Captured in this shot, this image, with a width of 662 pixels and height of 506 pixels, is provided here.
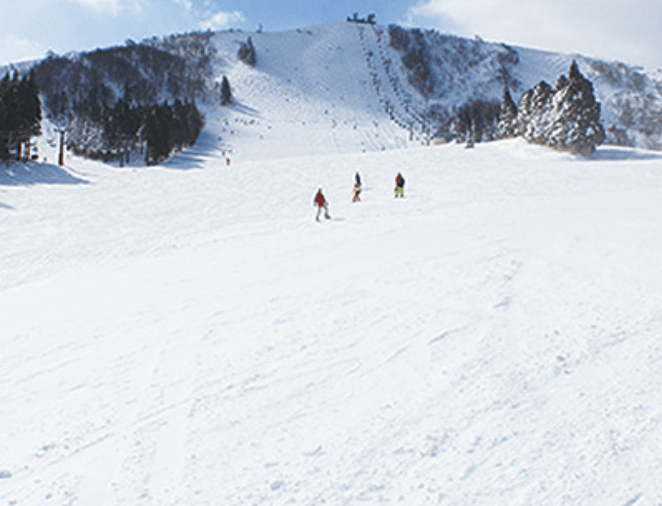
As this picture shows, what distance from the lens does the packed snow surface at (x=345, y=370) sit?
160 inches

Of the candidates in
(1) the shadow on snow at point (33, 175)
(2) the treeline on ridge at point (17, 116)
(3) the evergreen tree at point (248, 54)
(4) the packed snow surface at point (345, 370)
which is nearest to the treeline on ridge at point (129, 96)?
(2) the treeline on ridge at point (17, 116)

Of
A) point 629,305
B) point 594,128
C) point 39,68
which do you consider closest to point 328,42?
point 39,68

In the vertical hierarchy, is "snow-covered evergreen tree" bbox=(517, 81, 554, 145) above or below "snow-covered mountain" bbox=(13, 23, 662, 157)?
below

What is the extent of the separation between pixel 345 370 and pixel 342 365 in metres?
0.15

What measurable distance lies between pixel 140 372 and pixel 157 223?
599 inches

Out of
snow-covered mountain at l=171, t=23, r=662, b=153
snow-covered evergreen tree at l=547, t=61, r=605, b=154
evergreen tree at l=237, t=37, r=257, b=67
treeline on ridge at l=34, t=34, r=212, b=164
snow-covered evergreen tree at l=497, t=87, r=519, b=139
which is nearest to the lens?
snow-covered evergreen tree at l=547, t=61, r=605, b=154

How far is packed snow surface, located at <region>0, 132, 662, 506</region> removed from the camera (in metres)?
4.07

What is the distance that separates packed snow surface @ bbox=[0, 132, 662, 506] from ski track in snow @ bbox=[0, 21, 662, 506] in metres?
0.03

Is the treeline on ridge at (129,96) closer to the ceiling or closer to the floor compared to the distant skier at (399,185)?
closer to the ceiling

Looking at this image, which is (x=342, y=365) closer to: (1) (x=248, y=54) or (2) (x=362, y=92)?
(2) (x=362, y=92)

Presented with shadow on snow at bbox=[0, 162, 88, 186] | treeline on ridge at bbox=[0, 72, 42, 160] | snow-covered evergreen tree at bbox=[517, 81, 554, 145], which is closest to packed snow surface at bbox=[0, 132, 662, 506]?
shadow on snow at bbox=[0, 162, 88, 186]

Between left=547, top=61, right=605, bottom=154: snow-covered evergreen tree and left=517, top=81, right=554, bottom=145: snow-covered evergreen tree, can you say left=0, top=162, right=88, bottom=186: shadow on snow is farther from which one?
left=547, top=61, right=605, bottom=154: snow-covered evergreen tree

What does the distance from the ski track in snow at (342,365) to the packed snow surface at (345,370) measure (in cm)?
3

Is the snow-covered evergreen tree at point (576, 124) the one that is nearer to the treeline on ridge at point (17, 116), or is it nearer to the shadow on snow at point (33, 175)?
the shadow on snow at point (33, 175)
